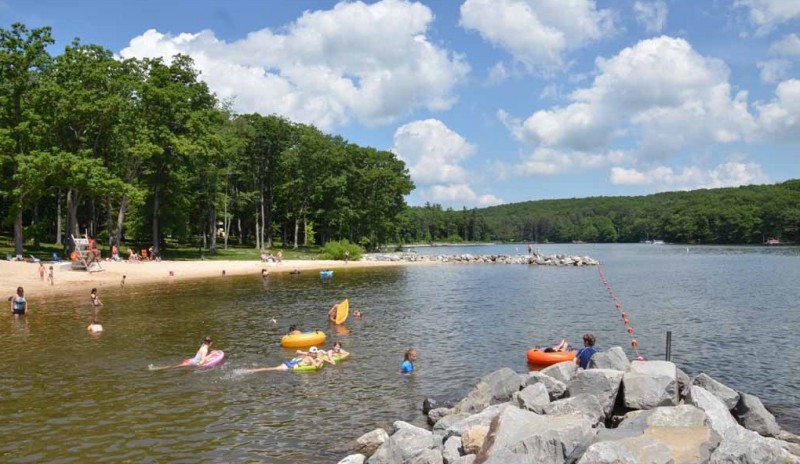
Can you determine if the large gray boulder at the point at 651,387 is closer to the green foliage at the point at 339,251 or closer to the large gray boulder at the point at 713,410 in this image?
the large gray boulder at the point at 713,410

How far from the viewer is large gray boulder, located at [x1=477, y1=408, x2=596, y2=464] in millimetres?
8695

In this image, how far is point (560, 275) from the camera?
59.1 meters

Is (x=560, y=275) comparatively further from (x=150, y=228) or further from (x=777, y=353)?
(x=150, y=228)

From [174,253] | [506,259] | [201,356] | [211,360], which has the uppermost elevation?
[174,253]

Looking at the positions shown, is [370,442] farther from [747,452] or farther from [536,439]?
[747,452]

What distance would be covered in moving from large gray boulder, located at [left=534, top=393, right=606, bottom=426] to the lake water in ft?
13.1

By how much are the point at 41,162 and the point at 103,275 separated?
1050cm

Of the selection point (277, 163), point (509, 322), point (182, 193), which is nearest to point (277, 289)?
point (509, 322)

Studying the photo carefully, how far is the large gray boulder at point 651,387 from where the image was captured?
38.6ft

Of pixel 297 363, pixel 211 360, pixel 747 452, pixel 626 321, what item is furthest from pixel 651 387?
pixel 626 321

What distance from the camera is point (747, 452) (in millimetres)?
8680

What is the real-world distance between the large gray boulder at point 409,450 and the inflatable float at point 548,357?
9.47m

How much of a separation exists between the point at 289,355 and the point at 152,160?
46771 mm

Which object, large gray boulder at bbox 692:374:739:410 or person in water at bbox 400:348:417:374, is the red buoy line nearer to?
large gray boulder at bbox 692:374:739:410
